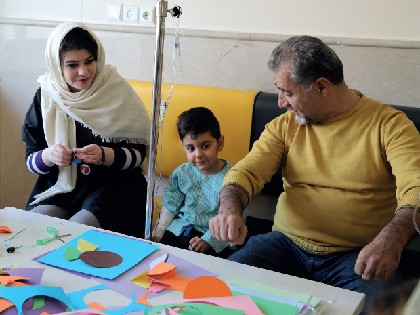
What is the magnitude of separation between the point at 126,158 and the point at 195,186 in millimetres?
288

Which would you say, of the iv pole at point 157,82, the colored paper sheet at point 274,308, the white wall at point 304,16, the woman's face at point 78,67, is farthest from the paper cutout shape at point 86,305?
the white wall at point 304,16

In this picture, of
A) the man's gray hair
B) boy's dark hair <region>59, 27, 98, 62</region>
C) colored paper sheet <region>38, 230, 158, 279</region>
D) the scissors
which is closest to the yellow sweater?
the man's gray hair

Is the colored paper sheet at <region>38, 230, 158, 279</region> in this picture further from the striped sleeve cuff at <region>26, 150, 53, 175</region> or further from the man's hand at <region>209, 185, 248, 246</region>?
the striped sleeve cuff at <region>26, 150, 53, 175</region>

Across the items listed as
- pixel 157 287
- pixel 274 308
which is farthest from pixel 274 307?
pixel 157 287

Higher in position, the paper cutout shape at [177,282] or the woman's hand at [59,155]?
the woman's hand at [59,155]

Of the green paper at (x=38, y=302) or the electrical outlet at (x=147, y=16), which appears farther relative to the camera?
the electrical outlet at (x=147, y=16)

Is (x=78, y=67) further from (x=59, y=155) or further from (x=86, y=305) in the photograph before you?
(x=86, y=305)

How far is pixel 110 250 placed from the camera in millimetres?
1217

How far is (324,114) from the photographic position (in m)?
1.61

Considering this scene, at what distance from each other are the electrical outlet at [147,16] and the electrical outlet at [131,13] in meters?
0.02

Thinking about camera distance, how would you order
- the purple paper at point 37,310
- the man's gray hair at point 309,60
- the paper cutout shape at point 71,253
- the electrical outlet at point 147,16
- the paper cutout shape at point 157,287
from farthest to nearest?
the electrical outlet at point 147,16, the man's gray hair at point 309,60, the paper cutout shape at point 71,253, the paper cutout shape at point 157,287, the purple paper at point 37,310

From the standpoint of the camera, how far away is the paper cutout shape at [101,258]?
1.14m

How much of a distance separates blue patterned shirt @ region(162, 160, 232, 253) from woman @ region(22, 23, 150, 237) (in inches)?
Result: 4.9

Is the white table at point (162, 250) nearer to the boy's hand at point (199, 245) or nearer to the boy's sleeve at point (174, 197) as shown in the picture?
the boy's hand at point (199, 245)
